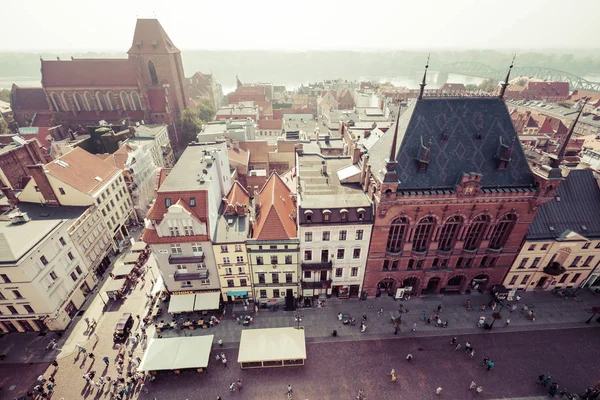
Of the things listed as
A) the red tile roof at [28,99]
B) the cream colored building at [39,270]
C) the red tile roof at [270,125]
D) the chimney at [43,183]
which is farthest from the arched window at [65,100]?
the cream colored building at [39,270]

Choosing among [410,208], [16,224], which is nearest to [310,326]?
[410,208]

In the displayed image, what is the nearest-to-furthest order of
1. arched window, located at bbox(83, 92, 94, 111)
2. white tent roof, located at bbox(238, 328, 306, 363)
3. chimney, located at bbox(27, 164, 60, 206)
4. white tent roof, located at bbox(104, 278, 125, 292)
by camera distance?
white tent roof, located at bbox(238, 328, 306, 363) < chimney, located at bbox(27, 164, 60, 206) < white tent roof, located at bbox(104, 278, 125, 292) < arched window, located at bbox(83, 92, 94, 111)

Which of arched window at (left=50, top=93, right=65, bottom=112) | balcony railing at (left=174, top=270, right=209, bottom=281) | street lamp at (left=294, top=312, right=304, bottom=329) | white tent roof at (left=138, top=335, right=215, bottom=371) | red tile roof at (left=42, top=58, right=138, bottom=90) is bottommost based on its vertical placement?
street lamp at (left=294, top=312, right=304, bottom=329)

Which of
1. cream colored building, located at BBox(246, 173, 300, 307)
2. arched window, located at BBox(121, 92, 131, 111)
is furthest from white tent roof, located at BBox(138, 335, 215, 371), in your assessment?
arched window, located at BBox(121, 92, 131, 111)

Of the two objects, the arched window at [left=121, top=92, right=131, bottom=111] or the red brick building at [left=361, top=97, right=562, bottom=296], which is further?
the arched window at [left=121, top=92, right=131, bottom=111]

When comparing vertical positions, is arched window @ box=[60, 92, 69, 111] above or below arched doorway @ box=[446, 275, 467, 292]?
Answer: above

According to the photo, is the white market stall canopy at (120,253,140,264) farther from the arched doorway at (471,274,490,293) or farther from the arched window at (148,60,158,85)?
the arched window at (148,60,158,85)
